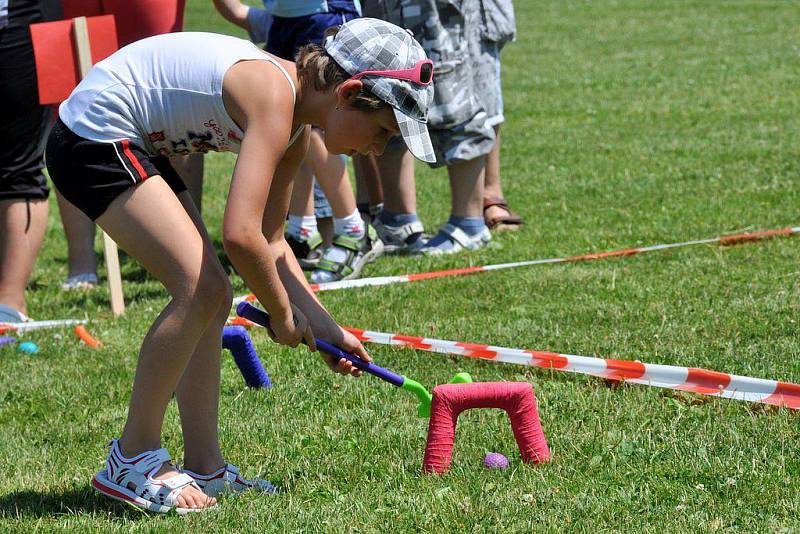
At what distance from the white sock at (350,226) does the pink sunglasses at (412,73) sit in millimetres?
3059

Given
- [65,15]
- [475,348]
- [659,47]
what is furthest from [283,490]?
[659,47]

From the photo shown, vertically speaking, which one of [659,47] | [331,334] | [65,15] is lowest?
[659,47]

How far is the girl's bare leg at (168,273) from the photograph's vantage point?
3.06 metres

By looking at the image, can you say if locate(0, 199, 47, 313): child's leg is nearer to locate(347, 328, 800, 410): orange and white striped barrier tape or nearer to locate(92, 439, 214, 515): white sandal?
locate(347, 328, 800, 410): orange and white striped barrier tape

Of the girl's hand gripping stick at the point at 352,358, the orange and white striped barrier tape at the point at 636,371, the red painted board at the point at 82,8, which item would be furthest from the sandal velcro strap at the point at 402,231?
the girl's hand gripping stick at the point at 352,358

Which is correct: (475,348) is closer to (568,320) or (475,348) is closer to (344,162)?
(568,320)

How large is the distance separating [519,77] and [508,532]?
12.1 m

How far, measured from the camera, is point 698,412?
3779 millimetres

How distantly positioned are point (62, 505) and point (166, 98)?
4.10 feet

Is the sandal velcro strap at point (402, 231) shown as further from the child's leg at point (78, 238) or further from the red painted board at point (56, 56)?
the red painted board at point (56, 56)

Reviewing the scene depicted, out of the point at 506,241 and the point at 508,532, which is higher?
the point at 508,532

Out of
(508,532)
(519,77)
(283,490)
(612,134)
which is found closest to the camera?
(508,532)

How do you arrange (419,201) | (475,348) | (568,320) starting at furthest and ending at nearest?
(419,201) < (568,320) < (475,348)

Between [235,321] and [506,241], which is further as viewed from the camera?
[506,241]
